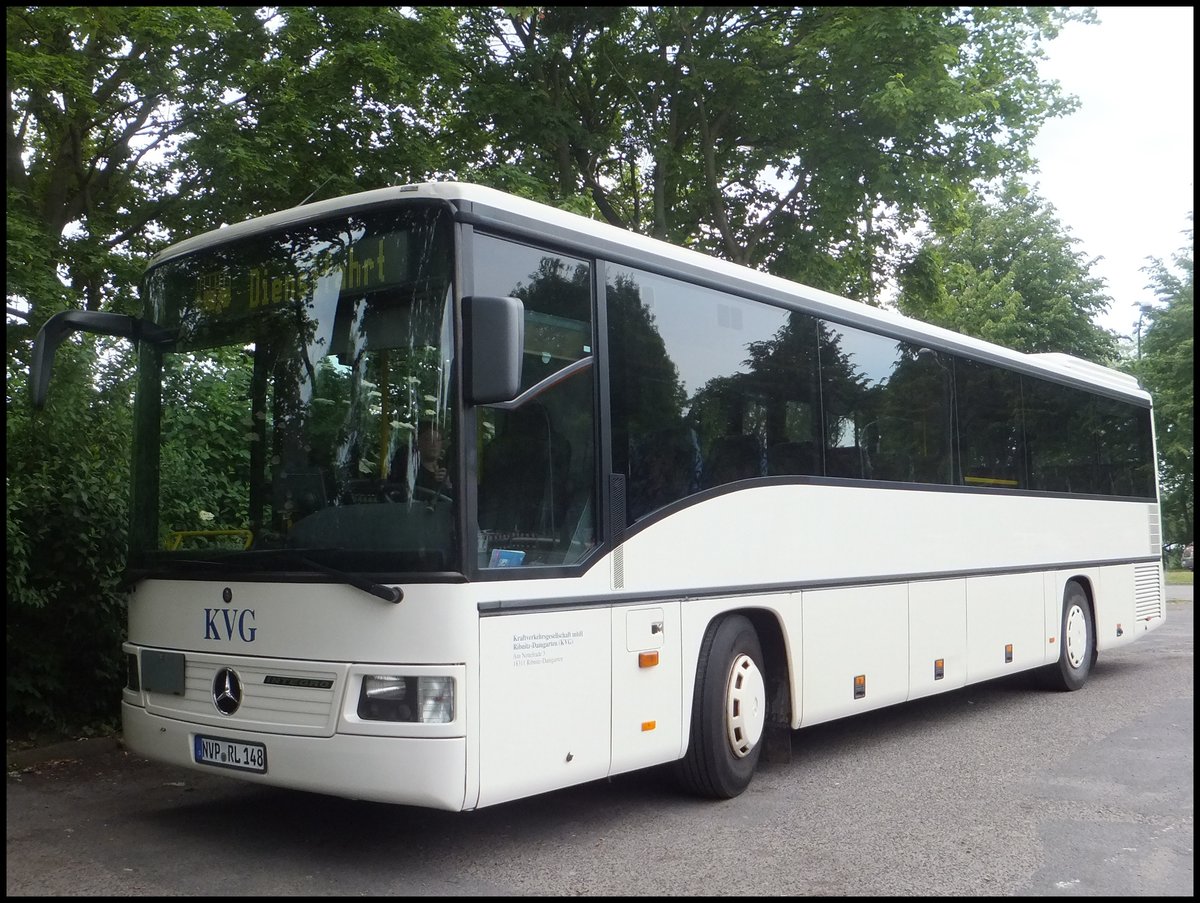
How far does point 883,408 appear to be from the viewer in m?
9.82

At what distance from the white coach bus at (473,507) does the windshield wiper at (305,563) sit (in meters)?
0.02

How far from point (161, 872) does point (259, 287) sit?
2844mm

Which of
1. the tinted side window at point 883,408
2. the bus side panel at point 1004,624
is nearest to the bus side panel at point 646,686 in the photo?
the tinted side window at point 883,408

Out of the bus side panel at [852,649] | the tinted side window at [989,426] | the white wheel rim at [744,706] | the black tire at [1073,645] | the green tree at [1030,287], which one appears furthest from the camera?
the green tree at [1030,287]

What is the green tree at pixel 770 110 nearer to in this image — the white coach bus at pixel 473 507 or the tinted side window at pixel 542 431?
the white coach bus at pixel 473 507

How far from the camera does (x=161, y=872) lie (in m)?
5.96

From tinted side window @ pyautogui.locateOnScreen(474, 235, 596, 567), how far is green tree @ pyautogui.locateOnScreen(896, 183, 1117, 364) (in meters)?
35.1

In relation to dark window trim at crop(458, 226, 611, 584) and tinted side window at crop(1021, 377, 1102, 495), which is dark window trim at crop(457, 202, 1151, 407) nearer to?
dark window trim at crop(458, 226, 611, 584)

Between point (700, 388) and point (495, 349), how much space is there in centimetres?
220

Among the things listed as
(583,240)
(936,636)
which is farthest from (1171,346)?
(583,240)

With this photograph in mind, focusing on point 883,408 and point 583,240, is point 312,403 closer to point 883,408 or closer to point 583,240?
point 583,240

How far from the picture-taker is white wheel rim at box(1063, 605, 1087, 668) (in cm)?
1286

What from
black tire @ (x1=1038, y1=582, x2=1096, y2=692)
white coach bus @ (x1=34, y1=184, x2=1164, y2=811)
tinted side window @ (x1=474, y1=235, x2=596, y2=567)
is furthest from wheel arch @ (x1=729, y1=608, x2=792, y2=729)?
black tire @ (x1=1038, y1=582, x2=1096, y2=692)

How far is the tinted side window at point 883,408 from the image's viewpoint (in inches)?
360
